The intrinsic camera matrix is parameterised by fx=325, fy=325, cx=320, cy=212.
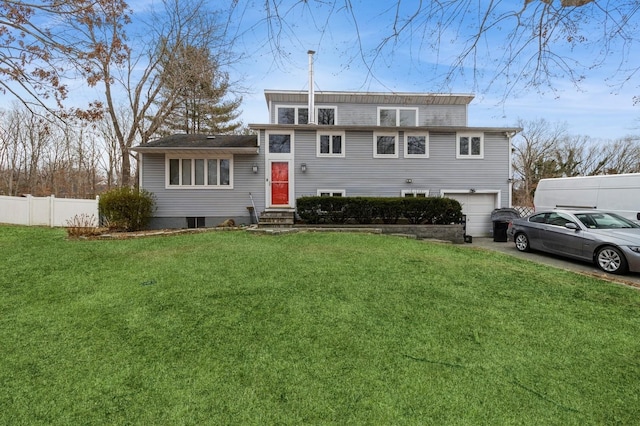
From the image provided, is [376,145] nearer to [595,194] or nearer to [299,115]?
[299,115]

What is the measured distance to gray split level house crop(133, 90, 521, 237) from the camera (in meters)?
13.1

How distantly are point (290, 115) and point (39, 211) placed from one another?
1143 cm

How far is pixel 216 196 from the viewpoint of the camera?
13.2 meters

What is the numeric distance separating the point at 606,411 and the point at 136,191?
13502mm

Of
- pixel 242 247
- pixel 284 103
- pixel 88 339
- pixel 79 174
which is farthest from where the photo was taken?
pixel 79 174

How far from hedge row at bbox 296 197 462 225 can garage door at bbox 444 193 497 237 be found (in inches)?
113

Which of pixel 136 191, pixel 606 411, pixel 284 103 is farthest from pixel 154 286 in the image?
pixel 284 103

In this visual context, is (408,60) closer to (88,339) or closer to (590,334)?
(590,334)

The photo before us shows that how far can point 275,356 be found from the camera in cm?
294

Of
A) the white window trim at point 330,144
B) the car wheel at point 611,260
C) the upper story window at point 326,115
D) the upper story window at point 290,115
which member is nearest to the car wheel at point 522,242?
the car wheel at point 611,260

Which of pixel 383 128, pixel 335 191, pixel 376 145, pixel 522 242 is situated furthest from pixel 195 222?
pixel 522 242

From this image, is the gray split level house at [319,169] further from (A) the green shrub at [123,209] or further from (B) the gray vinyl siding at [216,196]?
(A) the green shrub at [123,209]

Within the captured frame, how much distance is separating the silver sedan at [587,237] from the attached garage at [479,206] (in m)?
4.35

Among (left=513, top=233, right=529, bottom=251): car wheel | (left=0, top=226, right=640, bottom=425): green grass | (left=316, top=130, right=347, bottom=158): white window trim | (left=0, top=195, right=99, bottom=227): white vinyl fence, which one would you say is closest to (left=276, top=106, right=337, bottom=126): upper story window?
(left=316, top=130, right=347, bottom=158): white window trim
